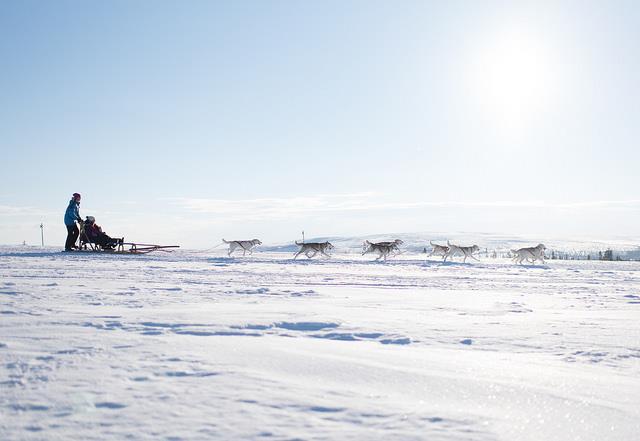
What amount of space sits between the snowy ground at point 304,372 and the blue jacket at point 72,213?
40.0 feet

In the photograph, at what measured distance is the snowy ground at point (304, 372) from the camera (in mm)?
1696

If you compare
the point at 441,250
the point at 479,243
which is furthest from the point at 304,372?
the point at 479,243

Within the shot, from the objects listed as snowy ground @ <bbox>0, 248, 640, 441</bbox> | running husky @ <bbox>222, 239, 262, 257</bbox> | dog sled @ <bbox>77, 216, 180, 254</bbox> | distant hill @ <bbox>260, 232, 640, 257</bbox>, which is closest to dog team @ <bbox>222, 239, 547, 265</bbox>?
running husky @ <bbox>222, 239, 262, 257</bbox>

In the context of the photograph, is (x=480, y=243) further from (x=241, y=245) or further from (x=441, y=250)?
(x=241, y=245)

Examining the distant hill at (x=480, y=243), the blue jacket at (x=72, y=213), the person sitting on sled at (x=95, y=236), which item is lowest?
the distant hill at (x=480, y=243)

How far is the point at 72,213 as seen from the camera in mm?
15773

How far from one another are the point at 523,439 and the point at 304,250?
17.9 m

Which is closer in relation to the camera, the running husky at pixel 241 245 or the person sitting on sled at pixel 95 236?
the person sitting on sled at pixel 95 236

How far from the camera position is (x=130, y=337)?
2.86m

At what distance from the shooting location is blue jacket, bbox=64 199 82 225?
15.7 metres

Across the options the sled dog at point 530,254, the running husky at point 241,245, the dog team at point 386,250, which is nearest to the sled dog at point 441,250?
the dog team at point 386,250

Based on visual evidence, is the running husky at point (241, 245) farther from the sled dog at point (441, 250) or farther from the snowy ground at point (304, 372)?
the snowy ground at point (304, 372)

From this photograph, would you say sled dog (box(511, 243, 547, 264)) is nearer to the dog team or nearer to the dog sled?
the dog team

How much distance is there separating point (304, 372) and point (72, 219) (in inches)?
627
